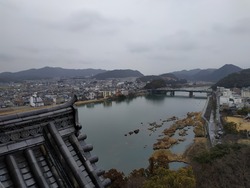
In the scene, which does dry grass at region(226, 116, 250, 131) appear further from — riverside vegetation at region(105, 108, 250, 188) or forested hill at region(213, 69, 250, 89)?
forested hill at region(213, 69, 250, 89)

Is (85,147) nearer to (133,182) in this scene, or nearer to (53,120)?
(53,120)

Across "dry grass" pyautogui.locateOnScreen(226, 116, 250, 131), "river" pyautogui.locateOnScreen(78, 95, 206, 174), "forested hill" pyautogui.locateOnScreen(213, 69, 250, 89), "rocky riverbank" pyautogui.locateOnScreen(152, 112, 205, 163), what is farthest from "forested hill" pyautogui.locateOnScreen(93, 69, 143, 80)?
"rocky riverbank" pyautogui.locateOnScreen(152, 112, 205, 163)

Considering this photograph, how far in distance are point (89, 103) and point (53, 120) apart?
120ft

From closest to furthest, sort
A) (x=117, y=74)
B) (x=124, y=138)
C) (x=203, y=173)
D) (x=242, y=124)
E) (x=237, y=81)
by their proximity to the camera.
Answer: (x=203, y=173) < (x=124, y=138) < (x=242, y=124) < (x=237, y=81) < (x=117, y=74)

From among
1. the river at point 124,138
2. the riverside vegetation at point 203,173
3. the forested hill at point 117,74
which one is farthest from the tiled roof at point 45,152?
the forested hill at point 117,74

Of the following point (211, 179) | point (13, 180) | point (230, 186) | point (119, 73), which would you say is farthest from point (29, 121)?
point (119, 73)

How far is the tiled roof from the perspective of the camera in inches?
75.4

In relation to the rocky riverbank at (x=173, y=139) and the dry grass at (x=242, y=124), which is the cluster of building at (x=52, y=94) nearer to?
the rocky riverbank at (x=173, y=139)

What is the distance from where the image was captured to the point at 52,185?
6.55 ft

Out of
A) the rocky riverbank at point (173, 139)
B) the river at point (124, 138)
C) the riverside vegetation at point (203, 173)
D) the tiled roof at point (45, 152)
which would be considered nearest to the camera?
the tiled roof at point (45, 152)

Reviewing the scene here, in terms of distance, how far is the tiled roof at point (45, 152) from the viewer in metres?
1.92

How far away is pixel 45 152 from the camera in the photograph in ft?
7.10

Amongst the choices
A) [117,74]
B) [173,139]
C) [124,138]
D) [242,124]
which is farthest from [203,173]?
Result: [117,74]

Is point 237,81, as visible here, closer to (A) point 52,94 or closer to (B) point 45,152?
(A) point 52,94
